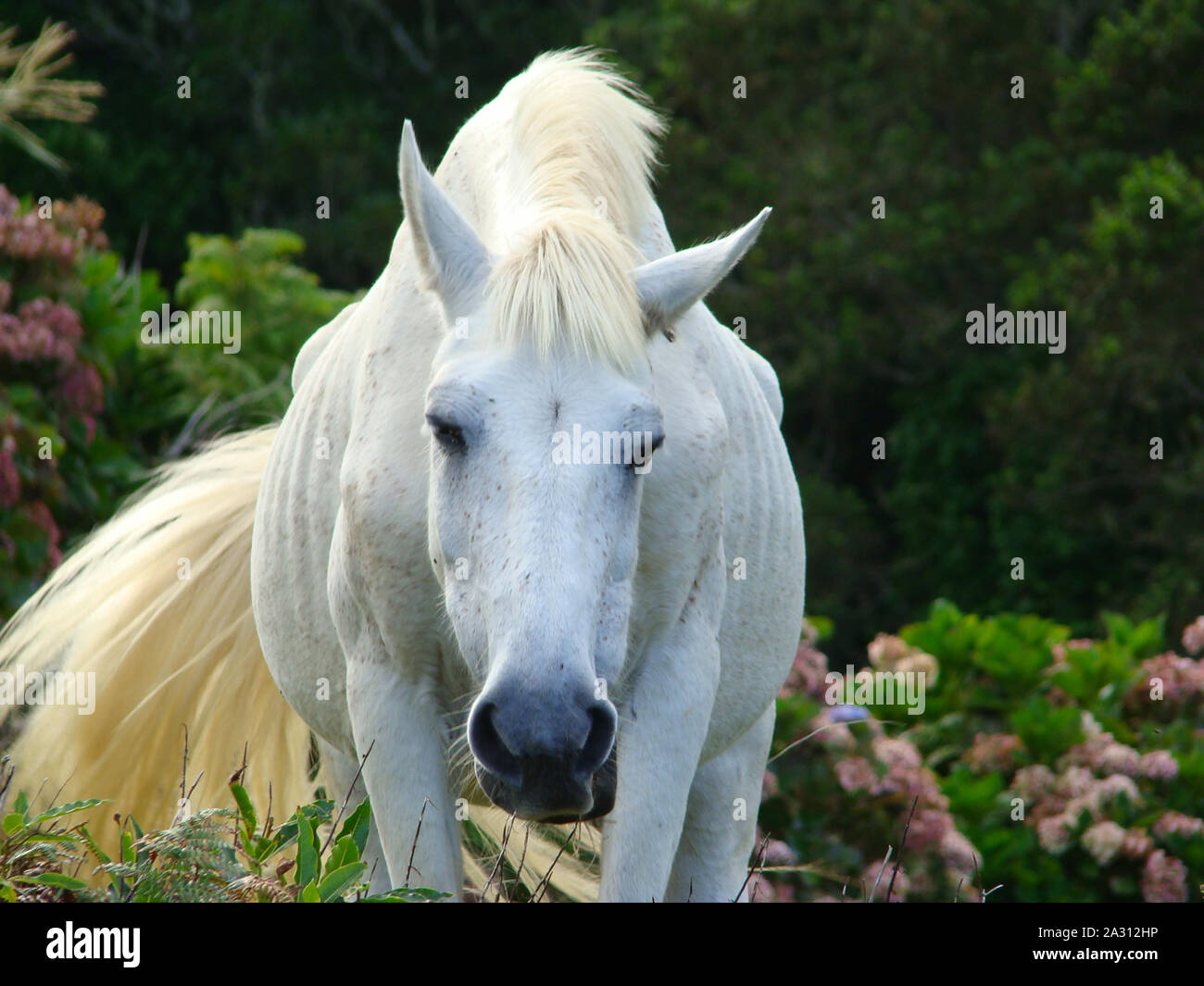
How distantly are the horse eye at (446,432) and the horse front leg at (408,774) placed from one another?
1.81 ft

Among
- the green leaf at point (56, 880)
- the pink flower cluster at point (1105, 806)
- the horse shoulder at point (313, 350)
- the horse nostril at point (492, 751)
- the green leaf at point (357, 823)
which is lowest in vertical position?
the pink flower cluster at point (1105, 806)

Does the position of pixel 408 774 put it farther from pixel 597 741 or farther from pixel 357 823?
pixel 597 741

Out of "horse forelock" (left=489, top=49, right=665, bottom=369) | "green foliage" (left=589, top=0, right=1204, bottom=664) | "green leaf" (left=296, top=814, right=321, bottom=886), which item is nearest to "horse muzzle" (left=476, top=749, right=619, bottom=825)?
"green leaf" (left=296, top=814, right=321, bottom=886)

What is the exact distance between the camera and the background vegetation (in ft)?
45.9

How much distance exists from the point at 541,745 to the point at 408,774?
2.03 ft

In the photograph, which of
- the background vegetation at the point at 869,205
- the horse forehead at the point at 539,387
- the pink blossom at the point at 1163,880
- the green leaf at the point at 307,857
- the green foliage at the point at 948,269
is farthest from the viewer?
the green foliage at the point at 948,269

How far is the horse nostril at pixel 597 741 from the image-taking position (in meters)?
2.42

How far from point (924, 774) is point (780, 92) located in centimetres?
1315

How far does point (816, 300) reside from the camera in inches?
656

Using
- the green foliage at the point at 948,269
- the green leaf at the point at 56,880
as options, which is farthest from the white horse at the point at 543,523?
the green foliage at the point at 948,269

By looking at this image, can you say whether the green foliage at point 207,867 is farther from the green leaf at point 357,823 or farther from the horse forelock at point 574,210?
the horse forelock at point 574,210

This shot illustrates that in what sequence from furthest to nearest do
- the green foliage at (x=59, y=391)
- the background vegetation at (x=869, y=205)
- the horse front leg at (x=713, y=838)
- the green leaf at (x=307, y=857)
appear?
the background vegetation at (x=869, y=205)
the green foliage at (x=59, y=391)
the horse front leg at (x=713, y=838)
the green leaf at (x=307, y=857)

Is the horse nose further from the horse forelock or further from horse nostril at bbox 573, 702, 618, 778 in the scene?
the horse forelock

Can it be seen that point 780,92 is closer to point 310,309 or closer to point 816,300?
point 816,300
